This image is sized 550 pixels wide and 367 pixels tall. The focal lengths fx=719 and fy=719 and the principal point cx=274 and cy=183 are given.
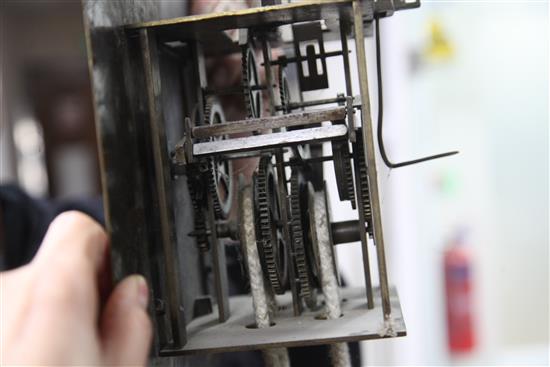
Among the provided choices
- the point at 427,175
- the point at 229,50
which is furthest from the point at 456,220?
the point at 229,50

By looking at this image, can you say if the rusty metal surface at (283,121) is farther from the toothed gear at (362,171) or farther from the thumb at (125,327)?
the thumb at (125,327)

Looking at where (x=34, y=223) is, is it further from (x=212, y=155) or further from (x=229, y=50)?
(x=212, y=155)

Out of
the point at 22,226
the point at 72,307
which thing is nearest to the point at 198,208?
the point at 72,307

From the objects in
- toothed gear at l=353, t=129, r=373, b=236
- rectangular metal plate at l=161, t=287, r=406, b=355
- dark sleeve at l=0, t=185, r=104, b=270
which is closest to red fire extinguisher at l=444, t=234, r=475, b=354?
dark sleeve at l=0, t=185, r=104, b=270

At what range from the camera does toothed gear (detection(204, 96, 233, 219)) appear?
0.79 meters

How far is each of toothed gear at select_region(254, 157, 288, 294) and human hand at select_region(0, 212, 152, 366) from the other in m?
0.18

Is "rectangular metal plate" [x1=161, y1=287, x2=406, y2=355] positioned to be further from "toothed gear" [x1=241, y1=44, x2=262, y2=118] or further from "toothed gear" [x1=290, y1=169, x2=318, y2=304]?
"toothed gear" [x1=241, y1=44, x2=262, y2=118]

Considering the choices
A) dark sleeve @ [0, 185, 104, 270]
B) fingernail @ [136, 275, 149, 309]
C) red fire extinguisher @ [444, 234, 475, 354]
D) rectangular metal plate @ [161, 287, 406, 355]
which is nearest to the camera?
fingernail @ [136, 275, 149, 309]

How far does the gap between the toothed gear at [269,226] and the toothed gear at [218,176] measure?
45 mm

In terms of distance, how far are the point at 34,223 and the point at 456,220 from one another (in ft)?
4.88

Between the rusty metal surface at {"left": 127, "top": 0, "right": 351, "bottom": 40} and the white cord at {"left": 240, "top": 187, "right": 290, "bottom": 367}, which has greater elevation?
the rusty metal surface at {"left": 127, "top": 0, "right": 351, "bottom": 40}

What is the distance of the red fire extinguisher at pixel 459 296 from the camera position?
8.34 feet

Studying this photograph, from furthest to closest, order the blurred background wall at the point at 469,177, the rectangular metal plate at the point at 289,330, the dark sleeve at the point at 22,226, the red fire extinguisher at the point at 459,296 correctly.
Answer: the red fire extinguisher at the point at 459,296
the blurred background wall at the point at 469,177
the dark sleeve at the point at 22,226
the rectangular metal plate at the point at 289,330

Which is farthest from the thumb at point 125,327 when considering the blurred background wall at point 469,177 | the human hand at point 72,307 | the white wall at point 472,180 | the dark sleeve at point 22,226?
the white wall at point 472,180
